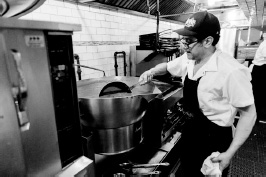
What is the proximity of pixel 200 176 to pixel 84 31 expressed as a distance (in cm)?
236

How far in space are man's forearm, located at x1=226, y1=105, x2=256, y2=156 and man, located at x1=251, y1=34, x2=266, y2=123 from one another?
154 inches

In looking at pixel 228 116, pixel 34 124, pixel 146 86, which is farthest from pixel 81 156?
pixel 228 116

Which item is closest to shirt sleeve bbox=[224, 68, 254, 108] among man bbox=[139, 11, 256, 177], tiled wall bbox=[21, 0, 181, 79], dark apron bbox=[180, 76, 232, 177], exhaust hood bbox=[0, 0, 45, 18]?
man bbox=[139, 11, 256, 177]

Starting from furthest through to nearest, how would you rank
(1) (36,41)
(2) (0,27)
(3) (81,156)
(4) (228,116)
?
1. (4) (228,116)
2. (3) (81,156)
3. (1) (36,41)
4. (2) (0,27)

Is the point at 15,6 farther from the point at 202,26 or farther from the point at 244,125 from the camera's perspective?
the point at 244,125

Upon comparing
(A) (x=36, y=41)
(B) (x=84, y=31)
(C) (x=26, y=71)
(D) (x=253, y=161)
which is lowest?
(D) (x=253, y=161)

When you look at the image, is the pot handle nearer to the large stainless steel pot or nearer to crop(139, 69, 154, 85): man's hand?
the large stainless steel pot

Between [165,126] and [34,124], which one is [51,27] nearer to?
[34,124]

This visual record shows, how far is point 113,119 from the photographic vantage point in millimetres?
1232

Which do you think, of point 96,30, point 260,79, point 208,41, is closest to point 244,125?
point 208,41

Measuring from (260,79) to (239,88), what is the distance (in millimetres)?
4288

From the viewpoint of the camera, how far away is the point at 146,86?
70.5 inches

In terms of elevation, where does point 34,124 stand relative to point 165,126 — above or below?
above

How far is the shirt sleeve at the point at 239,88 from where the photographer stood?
131cm
